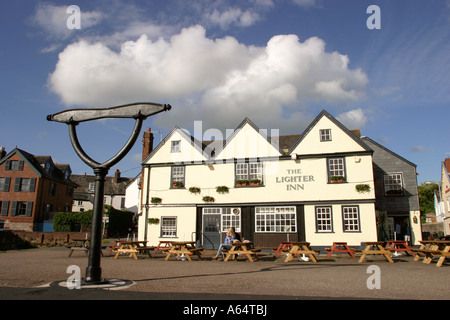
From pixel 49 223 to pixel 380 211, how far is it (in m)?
37.1

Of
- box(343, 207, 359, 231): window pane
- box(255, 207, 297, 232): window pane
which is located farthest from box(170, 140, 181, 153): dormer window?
box(343, 207, 359, 231): window pane

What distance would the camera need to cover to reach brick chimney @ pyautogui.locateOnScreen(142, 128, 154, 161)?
26.6 meters

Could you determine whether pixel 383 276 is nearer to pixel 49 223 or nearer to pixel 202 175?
pixel 202 175

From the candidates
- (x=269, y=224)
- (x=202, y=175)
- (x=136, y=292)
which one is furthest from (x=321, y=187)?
(x=136, y=292)

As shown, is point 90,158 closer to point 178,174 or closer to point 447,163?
point 178,174

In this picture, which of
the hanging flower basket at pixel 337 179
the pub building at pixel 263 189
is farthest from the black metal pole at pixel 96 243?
the hanging flower basket at pixel 337 179

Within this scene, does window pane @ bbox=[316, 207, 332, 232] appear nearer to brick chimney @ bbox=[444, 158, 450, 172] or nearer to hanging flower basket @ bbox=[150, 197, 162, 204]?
hanging flower basket @ bbox=[150, 197, 162, 204]

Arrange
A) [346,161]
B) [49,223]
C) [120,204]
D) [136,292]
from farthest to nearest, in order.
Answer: [120,204] < [49,223] < [346,161] < [136,292]

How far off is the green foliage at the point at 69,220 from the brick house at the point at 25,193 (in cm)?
228

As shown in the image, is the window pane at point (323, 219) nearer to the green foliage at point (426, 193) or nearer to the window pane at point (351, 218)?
the window pane at point (351, 218)

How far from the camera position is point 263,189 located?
861 inches

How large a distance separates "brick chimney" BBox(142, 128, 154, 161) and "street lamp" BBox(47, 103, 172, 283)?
56.4 ft

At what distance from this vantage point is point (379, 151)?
2584 cm

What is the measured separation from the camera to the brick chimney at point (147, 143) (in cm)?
2656
